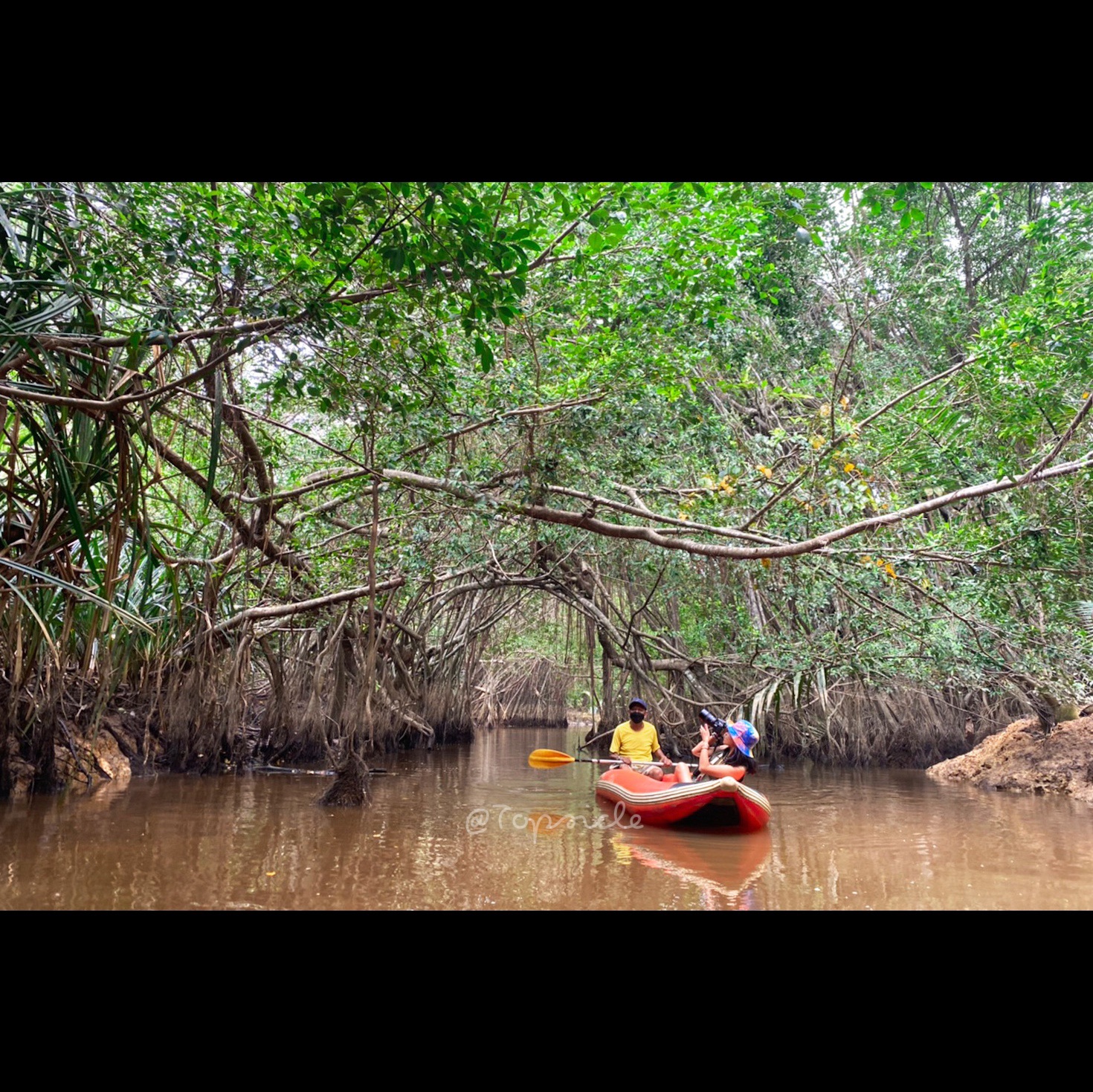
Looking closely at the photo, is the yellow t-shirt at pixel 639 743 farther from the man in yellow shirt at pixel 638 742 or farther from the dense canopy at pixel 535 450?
the dense canopy at pixel 535 450

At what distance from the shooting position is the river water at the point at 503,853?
3951 mm

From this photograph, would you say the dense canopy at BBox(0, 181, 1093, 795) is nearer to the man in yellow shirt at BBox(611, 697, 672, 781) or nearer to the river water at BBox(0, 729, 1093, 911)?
the river water at BBox(0, 729, 1093, 911)

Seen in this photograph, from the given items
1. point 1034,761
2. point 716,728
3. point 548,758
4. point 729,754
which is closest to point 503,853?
point 729,754

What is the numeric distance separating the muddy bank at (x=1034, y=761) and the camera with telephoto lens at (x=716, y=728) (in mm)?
3446

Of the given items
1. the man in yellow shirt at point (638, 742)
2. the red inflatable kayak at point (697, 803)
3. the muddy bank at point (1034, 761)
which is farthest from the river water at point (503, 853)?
the man in yellow shirt at point (638, 742)

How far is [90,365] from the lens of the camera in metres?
3.04

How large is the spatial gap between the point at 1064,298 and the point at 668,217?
107 inches

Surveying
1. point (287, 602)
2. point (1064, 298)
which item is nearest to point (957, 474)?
point (1064, 298)

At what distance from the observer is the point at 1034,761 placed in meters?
8.20

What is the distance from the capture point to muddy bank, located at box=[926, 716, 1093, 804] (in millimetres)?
7777

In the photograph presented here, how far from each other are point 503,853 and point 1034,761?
594 centimetres

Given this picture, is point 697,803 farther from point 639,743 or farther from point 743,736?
point 639,743
